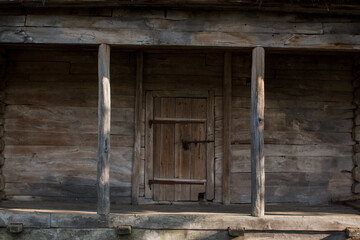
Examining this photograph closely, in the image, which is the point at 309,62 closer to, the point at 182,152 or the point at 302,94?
the point at 302,94

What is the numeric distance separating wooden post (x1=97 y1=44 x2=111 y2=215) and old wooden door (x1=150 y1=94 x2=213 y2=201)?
48.1 inches

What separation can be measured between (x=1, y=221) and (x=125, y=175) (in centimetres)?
179

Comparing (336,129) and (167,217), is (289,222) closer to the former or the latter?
(167,217)

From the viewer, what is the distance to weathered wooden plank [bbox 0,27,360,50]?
4184 mm

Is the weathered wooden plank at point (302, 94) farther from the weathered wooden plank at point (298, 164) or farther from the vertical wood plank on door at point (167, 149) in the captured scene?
the vertical wood plank on door at point (167, 149)

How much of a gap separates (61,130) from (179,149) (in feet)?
6.04

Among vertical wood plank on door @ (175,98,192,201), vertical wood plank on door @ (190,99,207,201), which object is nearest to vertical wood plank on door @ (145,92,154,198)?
vertical wood plank on door @ (175,98,192,201)

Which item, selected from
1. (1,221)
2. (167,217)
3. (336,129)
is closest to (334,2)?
(336,129)

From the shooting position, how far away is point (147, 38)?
419cm

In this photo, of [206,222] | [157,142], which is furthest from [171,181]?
[206,222]

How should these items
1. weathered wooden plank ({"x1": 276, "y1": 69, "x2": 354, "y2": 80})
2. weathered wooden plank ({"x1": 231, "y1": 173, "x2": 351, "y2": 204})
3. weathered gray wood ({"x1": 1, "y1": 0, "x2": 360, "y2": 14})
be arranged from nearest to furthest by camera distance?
weathered gray wood ({"x1": 1, "y1": 0, "x2": 360, "y2": 14}), weathered wooden plank ({"x1": 231, "y1": 173, "x2": 351, "y2": 204}), weathered wooden plank ({"x1": 276, "y1": 69, "x2": 354, "y2": 80})

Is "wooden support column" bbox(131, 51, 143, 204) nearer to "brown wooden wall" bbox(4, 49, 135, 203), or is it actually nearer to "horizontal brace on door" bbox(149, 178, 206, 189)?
"brown wooden wall" bbox(4, 49, 135, 203)

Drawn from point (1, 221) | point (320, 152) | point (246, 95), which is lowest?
point (1, 221)

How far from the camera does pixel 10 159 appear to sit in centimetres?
537
